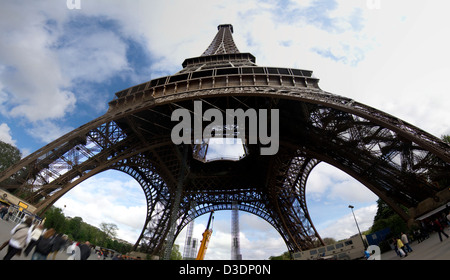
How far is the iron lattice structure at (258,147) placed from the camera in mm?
13320

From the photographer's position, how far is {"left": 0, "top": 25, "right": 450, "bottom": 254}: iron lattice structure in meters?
13.3

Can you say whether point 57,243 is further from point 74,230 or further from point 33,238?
point 74,230

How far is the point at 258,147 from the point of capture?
26.5 m

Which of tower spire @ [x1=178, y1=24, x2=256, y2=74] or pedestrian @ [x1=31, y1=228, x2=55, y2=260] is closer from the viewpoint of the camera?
pedestrian @ [x1=31, y1=228, x2=55, y2=260]

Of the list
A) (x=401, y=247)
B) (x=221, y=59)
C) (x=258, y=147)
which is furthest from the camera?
(x=221, y=59)

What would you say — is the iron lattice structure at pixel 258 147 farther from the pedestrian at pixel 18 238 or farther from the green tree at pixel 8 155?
the green tree at pixel 8 155

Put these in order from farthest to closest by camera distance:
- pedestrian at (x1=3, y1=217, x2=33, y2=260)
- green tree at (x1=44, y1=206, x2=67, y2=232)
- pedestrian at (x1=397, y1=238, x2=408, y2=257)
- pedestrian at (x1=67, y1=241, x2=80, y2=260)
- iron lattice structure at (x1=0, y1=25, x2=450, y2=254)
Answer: green tree at (x1=44, y1=206, x2=67, y2=232)
iron lattice structure at (x1=0, y1=25, x2=450, y2=254)
pedestrian at (x1=397, y1=238, x2=408, y2=257)
pedestrian at (x1=67, y1=241, x2=80, y2=260)
pedestrian at (x1=3, y1=217, x2=33, y2=260)

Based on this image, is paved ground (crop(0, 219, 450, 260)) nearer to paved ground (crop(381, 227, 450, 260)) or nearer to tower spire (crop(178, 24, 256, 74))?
paved ground (crop(381, 227, 450, 260))

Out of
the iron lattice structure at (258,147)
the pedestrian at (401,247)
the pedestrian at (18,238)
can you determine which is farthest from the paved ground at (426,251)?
the iron lattice structure at (258,147)

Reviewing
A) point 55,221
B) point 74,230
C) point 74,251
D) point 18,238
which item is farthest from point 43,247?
point 74,230

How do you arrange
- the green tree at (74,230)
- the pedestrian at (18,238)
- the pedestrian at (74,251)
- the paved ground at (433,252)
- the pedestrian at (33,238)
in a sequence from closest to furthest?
1. the pedestrian at (18,238)
2. the pedestrian at (33,238)
3. the pedestrian at (74,251)
4. the paved ground at (433,252)
5. the green tree at (74,230)

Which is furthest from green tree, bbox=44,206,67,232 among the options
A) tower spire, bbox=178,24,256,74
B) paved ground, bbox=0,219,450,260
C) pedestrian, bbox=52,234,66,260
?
pedestrian, bbox=52,234,66,260

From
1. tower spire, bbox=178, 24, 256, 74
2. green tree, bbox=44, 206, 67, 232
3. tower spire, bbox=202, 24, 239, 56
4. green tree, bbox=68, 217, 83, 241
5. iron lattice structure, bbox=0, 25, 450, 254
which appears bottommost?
green tree, bbox=68, 217, 83, 241

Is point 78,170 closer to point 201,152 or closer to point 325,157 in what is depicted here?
point 201,152
